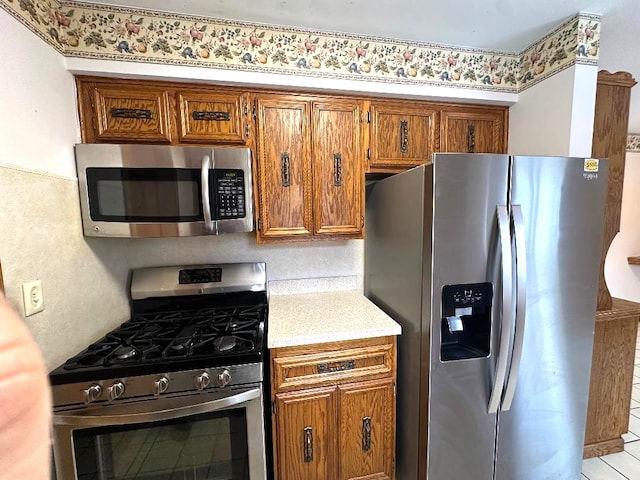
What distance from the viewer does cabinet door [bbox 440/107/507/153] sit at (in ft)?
5.84

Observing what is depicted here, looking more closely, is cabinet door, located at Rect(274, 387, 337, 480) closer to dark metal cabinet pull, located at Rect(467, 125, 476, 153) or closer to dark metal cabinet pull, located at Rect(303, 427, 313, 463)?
dark metal cabinet pull, located at Rect(303, 427, 313, 463)

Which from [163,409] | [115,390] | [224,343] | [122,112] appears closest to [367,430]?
[224,343]

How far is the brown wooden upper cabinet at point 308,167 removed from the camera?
5.20 ft

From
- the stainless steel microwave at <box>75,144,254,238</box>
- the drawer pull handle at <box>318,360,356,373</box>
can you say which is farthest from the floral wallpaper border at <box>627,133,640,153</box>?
the stainless steel microwave at <box>75,144,254,238</box>

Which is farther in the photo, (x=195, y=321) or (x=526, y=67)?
(x=526, y=67)

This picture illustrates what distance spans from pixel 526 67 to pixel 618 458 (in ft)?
7.81

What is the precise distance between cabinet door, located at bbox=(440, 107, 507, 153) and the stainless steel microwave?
1.19 metres

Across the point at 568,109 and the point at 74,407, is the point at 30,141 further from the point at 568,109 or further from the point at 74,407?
the point at 568,109

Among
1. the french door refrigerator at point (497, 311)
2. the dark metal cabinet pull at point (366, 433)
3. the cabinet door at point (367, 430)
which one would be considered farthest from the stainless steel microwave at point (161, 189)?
→ the dark metal cabinet pull at point (366, 433)

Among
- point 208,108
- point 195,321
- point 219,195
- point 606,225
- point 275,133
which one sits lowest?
point 195,321

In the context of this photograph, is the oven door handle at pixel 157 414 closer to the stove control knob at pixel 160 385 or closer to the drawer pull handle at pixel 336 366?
the stove control knob at pixel 160 385

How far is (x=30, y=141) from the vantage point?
1.14 meters

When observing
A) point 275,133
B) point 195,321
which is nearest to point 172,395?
point 195,321

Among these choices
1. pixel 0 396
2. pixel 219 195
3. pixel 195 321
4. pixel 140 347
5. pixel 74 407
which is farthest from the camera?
pixel 195 321
